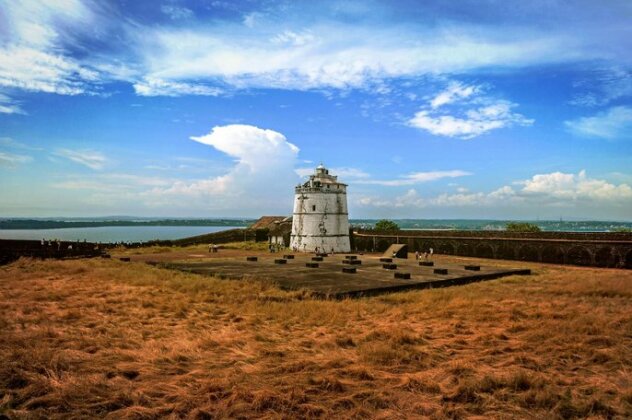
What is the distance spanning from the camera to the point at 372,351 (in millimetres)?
7508

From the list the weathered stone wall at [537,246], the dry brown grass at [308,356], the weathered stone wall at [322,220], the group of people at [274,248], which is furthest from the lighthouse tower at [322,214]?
the dry brown grass at [308,356]

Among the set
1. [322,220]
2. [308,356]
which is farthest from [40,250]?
[322,220]

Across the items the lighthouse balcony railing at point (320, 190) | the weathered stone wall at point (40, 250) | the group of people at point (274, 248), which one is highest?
the lighthouse balcony railing at point (320, 190)

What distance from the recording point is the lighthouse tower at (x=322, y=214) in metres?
43.5

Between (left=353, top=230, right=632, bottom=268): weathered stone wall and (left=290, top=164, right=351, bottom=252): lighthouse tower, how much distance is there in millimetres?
4629

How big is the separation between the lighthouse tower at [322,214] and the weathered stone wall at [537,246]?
463 cm

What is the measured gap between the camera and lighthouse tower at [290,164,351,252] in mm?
43531

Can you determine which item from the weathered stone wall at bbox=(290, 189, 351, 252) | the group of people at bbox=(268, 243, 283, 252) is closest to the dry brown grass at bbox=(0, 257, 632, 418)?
the group of people at bbox=(268, 243, 283, 252)

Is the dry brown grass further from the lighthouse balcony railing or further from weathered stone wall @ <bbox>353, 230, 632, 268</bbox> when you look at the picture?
the lighthouse balcony railing

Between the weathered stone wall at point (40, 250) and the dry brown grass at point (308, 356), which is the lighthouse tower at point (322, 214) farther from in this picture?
the dry brown grass at point (308, 356)

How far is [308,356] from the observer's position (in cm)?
742

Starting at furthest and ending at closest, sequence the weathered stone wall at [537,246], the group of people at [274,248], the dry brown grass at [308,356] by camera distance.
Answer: the group of people at [274,248]
the weathered stone wall at [537,246]
the dry brown grass at [308,356]

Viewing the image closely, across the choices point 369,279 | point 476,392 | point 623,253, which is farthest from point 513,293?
point 623,253

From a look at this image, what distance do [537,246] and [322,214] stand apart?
19701 mm
